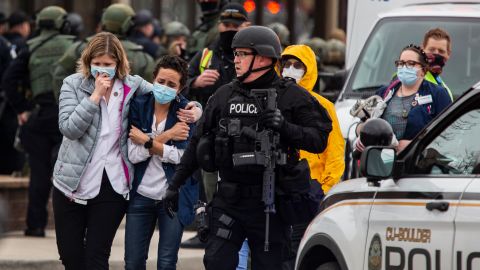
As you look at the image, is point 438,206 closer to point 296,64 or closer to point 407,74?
point 407,74

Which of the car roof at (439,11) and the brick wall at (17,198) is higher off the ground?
the car roof at (439,11)

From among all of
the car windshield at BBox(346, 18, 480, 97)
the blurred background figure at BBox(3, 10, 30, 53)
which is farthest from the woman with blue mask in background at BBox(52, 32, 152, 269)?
the blurred background figure at BBox(3, 10, 30, 53)

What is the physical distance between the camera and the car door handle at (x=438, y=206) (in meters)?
6.35

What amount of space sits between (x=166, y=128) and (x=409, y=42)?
13.3ft

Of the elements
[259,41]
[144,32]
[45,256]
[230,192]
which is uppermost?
[259,41]

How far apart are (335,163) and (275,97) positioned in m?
1.65

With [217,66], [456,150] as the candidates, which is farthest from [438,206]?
[217,66]

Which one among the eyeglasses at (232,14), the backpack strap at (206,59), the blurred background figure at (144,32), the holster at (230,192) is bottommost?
the blurred background figure at (144,32)

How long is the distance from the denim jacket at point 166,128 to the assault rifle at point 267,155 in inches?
49.0

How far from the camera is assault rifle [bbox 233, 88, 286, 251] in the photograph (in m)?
7.75

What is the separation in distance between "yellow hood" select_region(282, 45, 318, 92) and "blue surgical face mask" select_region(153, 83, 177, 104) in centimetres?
92

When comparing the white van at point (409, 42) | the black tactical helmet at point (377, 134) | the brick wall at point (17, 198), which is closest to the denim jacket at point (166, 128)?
the black tactical helmet at point (377, 134)

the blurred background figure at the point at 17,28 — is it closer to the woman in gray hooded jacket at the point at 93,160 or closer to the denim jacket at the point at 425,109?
the woman in gray hooded jacket at the point at 93,160

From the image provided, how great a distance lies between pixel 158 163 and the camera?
9.02 m
